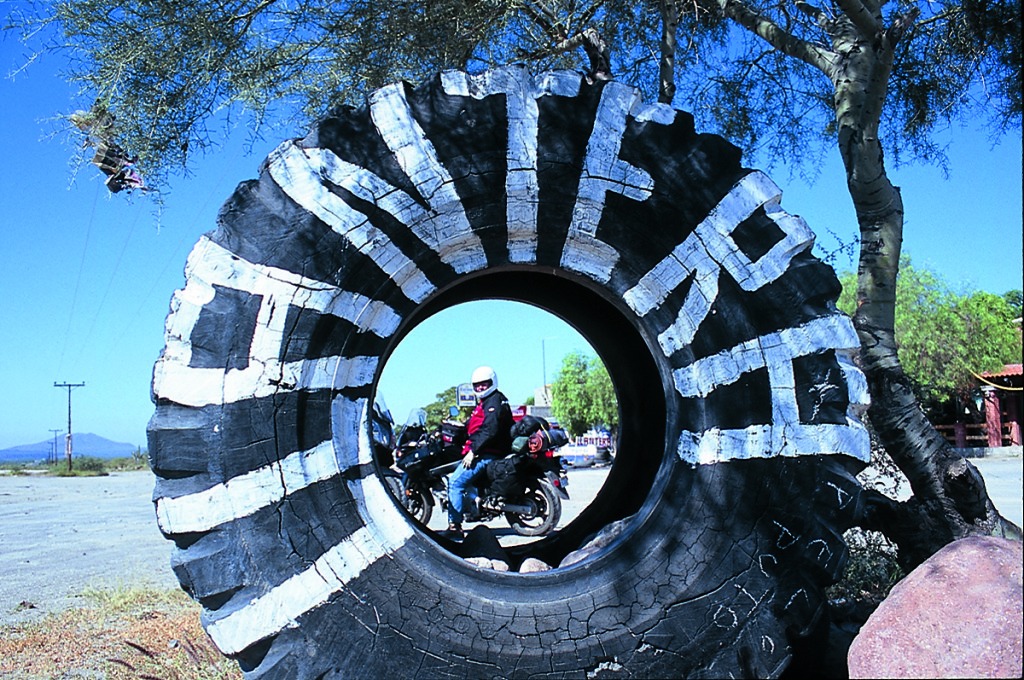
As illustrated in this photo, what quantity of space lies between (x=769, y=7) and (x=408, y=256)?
4.22 meters

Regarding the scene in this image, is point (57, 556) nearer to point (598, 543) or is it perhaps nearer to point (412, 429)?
point (598, 543)

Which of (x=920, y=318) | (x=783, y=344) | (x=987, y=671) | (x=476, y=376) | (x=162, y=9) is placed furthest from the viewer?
(x=920, y=318)

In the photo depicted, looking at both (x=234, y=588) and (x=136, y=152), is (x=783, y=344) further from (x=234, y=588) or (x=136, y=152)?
(x=136, y=152)

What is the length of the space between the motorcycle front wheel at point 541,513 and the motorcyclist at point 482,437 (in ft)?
2.35

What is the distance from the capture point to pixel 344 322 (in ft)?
6.04

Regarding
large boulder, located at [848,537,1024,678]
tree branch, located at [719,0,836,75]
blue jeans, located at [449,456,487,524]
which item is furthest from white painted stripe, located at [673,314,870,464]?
blue jeans, located at [449,456,487,524]

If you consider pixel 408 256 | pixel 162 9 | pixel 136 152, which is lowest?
pixel 408 256

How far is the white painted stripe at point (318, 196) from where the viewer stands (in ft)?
5.95

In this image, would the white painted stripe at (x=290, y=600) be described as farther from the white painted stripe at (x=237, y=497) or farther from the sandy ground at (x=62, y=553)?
the sandy ground at (x=62, y=553)

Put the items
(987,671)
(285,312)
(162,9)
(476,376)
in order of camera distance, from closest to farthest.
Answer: (987,671)
(285,312)
(162,9)
(476,376)

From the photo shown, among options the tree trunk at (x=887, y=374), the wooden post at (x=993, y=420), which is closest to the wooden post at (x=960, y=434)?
the wooden post at (x=993, y=420)

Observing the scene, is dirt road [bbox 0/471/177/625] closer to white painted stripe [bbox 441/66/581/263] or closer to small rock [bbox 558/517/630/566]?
small rock [bbox 558/517/630/566]

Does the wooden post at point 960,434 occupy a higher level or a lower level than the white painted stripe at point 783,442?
lower

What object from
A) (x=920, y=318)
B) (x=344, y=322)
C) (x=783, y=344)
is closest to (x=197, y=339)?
(x=344, y=322)
